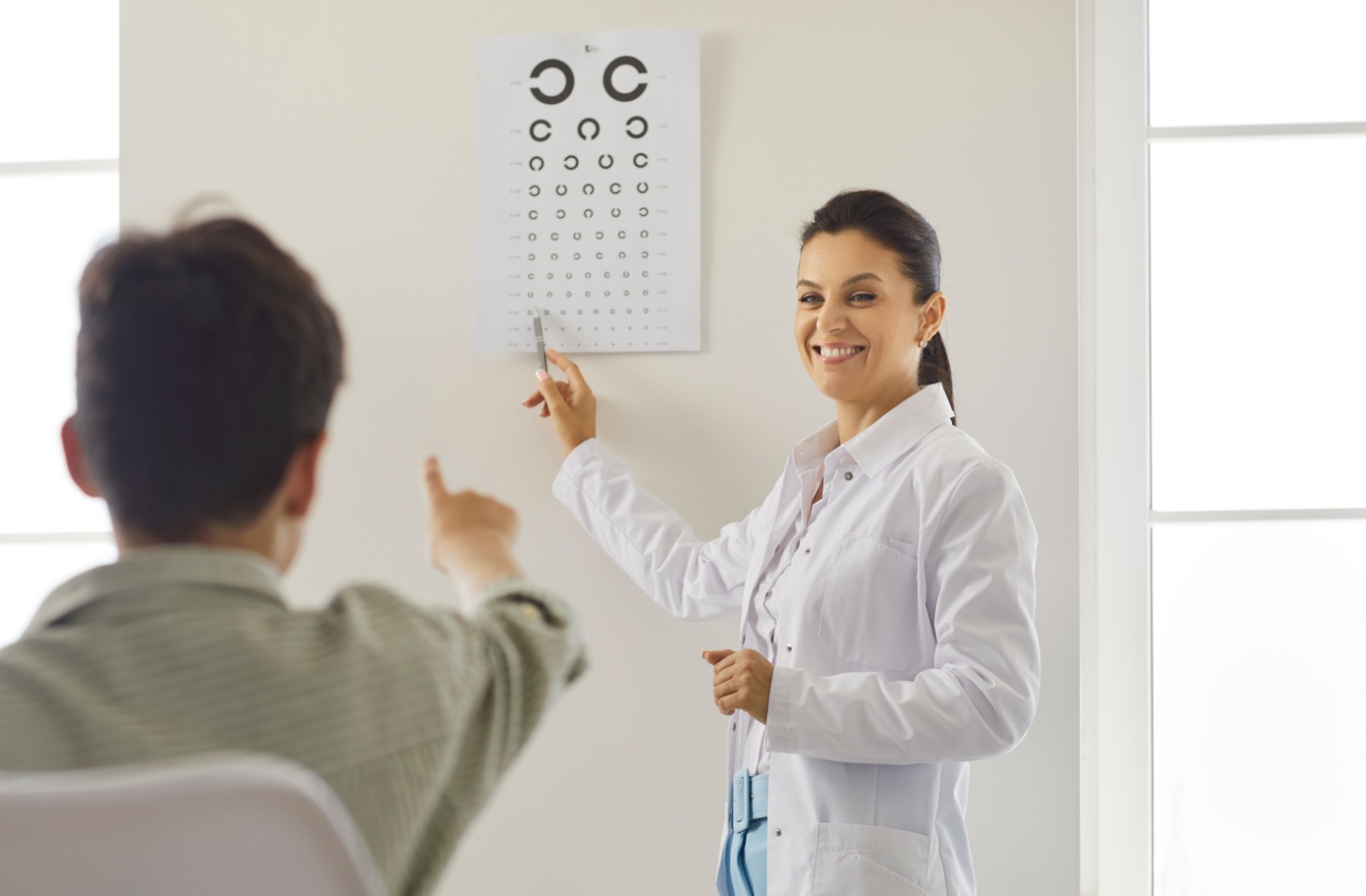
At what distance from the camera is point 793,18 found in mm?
1718

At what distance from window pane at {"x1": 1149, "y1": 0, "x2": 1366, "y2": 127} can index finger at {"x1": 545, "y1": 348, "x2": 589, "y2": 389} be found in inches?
40.7

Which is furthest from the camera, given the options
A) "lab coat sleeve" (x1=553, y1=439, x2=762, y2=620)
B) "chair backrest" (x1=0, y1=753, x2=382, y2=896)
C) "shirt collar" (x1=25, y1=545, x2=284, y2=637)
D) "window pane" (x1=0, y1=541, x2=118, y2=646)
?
"window pane" (x1=0, y1=541, x2=118, y2=646)

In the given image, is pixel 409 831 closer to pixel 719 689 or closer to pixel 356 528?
pixel 719 689

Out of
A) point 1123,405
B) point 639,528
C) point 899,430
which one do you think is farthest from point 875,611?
point 1123,405

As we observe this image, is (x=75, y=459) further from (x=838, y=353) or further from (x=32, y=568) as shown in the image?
(x=32, y=568)

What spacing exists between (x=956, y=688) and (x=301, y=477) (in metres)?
0.78

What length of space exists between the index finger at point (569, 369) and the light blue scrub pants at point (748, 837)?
65 cm

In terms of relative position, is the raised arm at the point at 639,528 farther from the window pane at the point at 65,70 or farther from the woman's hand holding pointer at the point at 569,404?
the window pane at the point at 65,70

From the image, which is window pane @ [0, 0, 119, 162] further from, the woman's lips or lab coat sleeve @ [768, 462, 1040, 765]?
lab coat sleeve @ [768, 462, 1040, 765]

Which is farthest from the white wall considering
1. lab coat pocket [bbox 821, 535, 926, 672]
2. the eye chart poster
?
lab coat pocket [bbox 821, 535, 926, 672]

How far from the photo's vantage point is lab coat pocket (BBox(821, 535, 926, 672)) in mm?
1321

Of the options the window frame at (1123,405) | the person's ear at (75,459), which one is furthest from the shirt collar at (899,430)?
the person's ear at (75,459)

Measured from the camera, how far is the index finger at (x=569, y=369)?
1731 millimetres

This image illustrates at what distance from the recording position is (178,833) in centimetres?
57
